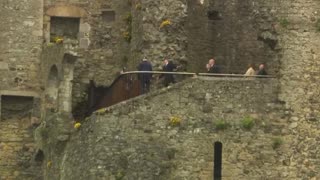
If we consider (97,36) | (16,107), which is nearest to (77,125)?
(16,107)

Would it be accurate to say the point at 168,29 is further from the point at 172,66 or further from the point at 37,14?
Answer: the point at 37,14

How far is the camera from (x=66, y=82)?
39.7 meters

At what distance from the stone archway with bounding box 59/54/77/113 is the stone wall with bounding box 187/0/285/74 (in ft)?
11.7

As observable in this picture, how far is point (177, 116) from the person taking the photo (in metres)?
35.4

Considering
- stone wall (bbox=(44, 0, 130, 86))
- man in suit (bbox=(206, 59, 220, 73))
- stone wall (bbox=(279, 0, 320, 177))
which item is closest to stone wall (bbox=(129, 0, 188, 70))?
man in suit (bbox=(206, 59, 220, 73))

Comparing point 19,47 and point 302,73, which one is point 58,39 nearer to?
point 19,47

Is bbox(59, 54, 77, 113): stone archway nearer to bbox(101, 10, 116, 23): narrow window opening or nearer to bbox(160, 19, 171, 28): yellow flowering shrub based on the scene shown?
bbox(101, 10, 116, 23): narrow window opening

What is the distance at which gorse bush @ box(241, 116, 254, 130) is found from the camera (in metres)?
35.4

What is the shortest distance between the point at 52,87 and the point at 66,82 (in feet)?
3.23

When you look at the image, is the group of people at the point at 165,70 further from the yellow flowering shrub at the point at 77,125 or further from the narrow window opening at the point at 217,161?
the narrow window opening at the point at 217,161

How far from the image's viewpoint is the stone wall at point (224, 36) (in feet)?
132

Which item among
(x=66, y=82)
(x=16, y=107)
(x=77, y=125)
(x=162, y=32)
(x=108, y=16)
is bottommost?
(x=77, y=125)

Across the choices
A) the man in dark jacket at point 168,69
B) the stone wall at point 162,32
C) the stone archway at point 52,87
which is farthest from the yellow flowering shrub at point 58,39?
the man in dark jacket at point 168,69

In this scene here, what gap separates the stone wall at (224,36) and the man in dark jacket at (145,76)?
8.38ft
